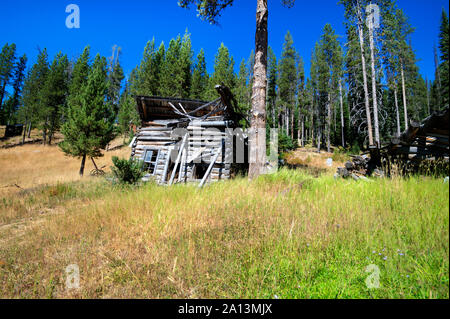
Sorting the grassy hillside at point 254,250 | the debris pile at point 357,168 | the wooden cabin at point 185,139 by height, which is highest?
the wooden cabin at point 185,139

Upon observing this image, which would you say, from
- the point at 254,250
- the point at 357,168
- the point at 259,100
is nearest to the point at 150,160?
the point at 259,100

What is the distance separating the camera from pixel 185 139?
11.0m

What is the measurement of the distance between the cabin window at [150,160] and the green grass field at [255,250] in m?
8.04

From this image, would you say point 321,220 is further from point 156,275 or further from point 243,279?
point 156,275

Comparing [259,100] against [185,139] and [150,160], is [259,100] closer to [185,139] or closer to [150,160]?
[185,139]

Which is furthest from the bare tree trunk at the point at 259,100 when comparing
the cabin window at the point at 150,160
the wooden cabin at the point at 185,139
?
the cabin window at the point at 150,160

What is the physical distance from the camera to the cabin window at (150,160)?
38.9 feet

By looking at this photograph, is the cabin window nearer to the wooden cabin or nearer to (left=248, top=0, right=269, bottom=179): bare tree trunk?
the wooden cabin

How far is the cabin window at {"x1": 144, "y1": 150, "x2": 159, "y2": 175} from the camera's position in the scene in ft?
38.9

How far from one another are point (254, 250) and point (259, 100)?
5.70 meters

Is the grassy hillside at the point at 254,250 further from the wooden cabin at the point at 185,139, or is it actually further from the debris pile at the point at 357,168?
the wooden cabin at the point at 185,139

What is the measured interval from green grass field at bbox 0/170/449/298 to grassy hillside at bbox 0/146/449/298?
0.04ft
